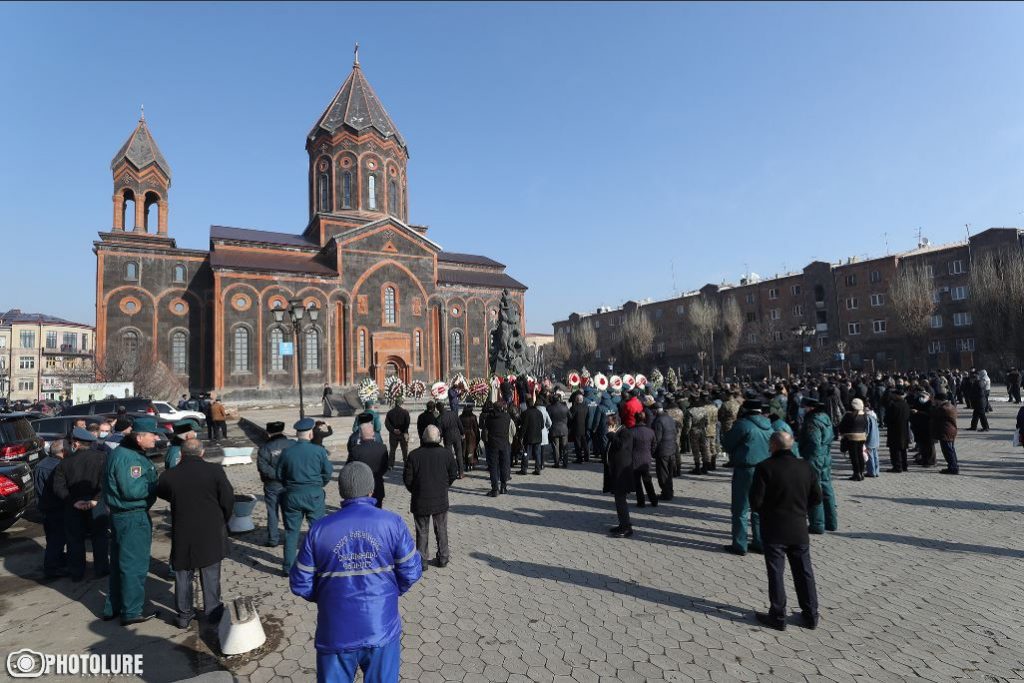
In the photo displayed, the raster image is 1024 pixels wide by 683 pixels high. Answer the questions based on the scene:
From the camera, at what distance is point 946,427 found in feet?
33.3

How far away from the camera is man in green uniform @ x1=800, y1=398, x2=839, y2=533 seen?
7094mm

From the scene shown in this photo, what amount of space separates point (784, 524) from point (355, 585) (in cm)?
385

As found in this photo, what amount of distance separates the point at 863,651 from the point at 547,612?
264cm

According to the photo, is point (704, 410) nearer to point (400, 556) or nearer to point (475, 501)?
point (475, 501)

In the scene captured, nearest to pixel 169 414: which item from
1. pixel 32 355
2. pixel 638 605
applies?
pixel 638 605

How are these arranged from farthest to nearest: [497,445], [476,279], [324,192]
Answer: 1. [476,279]
2. [324,192]
3. [497,445]

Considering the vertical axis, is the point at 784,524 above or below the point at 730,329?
below

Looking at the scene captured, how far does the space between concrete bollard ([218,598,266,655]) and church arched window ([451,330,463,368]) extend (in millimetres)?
39343

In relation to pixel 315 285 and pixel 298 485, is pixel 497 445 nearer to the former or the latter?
pixel 298 485

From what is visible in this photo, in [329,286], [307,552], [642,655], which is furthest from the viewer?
[329,286]

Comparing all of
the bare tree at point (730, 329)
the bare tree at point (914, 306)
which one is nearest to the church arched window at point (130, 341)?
the bare tree at point (730, 329)

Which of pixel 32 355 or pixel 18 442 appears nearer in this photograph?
pixel 18 442

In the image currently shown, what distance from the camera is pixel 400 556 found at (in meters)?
3.01

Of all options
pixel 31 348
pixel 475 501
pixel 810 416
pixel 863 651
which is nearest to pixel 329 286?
pixel 475 501
